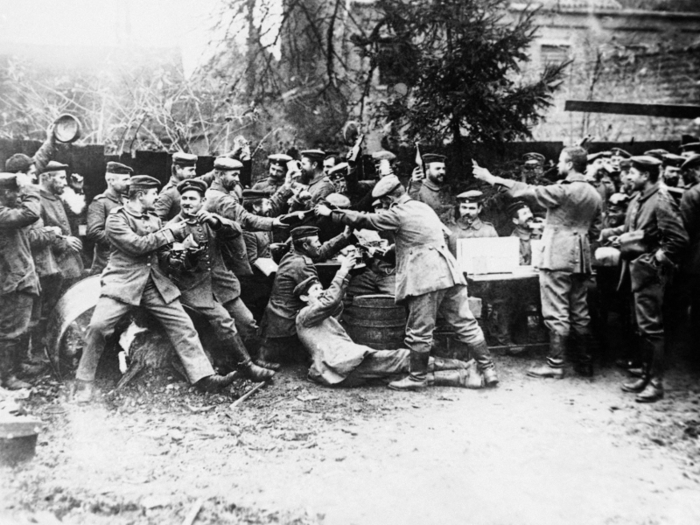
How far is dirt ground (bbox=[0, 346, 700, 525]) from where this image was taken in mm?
3596

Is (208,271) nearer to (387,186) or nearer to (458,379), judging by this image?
(387,186)

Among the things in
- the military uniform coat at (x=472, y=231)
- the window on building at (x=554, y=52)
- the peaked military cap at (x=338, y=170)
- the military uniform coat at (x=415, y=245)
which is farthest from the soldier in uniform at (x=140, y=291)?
the window on building at (x=554, y=52)

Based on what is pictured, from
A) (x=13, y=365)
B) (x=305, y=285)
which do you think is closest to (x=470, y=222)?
(x=305, y=285)

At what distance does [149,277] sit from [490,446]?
3.29 metres

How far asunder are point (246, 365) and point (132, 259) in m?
1.51

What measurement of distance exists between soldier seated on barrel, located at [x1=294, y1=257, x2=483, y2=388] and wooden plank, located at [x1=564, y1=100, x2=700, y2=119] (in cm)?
415

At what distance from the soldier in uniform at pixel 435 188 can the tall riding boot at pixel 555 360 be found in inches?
82.7

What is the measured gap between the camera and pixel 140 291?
16.2 ft

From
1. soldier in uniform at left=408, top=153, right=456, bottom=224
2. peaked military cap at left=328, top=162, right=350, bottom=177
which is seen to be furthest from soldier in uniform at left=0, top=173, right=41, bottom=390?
soldier in uniform at left=408, top=153, right=456, bottom=224

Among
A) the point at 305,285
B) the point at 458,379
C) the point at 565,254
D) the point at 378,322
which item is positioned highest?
the point at 565,254

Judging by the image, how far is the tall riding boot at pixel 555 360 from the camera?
5.84 metres

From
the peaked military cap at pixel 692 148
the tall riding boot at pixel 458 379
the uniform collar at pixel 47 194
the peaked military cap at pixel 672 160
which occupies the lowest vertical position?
the tall riding boot at pixel 458 379

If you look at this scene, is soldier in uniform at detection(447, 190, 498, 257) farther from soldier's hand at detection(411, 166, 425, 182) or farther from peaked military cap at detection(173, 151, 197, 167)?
peaked military cap at detection(173, 151, 197, 167)

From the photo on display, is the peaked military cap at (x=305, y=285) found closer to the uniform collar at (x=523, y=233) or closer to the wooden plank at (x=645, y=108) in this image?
the uniform collar at (x=523, y=233)
